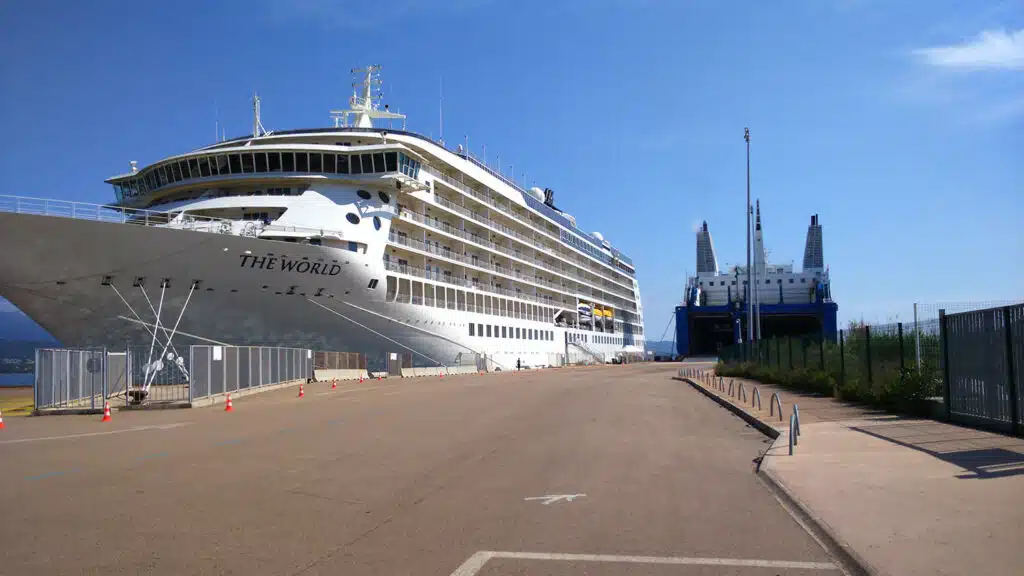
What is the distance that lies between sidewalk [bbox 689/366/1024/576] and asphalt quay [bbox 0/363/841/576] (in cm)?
39

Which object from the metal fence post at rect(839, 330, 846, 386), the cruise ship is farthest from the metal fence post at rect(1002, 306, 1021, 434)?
the cruise ship

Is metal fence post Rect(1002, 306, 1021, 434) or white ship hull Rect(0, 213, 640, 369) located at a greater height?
white ship hull Rect(0, 213, 640, 369)

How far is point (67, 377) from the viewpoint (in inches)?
750

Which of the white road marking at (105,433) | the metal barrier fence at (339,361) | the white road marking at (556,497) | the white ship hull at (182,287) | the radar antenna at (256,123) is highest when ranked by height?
the radar antenna at (256,123)

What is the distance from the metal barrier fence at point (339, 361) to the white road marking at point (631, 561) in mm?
28912

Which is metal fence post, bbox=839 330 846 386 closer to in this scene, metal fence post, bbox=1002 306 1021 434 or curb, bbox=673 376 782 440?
curb, bbox=673 376 782 440

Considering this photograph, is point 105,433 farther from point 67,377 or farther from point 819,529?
point 819,529

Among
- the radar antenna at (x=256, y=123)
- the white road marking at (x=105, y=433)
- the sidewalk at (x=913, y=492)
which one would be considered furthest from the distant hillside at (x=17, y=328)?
the sidewalk at (x=913, y=492)

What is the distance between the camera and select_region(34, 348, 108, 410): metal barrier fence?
18.2 metres

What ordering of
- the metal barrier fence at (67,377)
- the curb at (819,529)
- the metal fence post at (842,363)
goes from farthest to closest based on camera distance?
the metal fence post at (842,363) < the metal barrier fence at (67,377) < the curb at (819,529)

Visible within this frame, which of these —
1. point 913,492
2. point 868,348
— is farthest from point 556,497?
point 868,348

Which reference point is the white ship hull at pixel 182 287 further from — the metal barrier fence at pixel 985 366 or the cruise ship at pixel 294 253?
the metal barrier fence at pixel 985 366

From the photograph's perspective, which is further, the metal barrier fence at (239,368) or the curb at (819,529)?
the metal barrier fence at (239,368)

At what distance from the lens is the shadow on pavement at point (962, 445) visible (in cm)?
786
